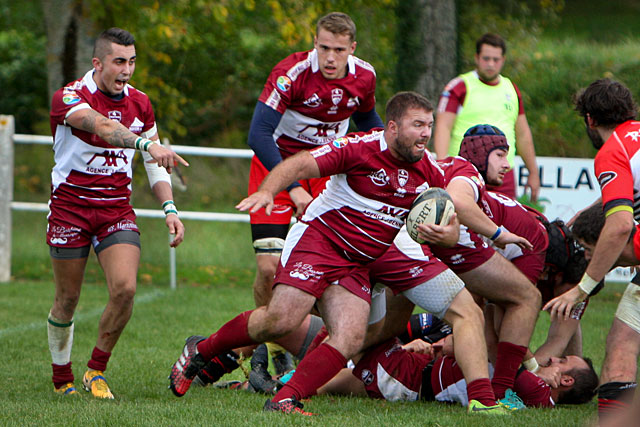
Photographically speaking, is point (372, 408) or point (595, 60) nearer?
point (372, 408)

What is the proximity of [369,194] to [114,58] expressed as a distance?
1.87 meters

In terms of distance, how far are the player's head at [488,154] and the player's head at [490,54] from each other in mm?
2009

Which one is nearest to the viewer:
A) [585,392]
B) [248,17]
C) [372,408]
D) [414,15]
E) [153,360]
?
[372,408]

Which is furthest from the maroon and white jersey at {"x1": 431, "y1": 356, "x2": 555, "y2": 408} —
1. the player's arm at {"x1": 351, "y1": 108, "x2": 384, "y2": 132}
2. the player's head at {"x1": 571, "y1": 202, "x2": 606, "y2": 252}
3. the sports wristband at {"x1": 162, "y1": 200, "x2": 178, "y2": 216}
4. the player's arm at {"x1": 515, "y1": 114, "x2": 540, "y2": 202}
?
the player's arm at {"x1": 515, "y1": 114, "x2": 540, "y2": 202}

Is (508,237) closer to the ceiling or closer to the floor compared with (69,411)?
closer to the ceiling

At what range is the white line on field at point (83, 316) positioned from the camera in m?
7.65

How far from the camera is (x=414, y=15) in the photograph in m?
11.5

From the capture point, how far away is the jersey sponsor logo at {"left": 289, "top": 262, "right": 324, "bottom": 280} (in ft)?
16.5

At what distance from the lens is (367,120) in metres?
6.70

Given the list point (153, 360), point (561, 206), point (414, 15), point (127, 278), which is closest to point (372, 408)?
point (127, 278)

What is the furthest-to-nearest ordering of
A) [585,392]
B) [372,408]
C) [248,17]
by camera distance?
[248,17], [585,392], [372,408]

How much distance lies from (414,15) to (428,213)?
7.10m

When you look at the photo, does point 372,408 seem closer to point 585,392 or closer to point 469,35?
point 585,392

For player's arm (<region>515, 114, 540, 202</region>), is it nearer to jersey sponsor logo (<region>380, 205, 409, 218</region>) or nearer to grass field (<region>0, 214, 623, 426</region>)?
grass field (<region>0, 214, 623, 426</region>)
